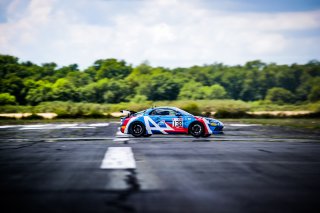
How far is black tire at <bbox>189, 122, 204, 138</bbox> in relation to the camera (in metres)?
18.1

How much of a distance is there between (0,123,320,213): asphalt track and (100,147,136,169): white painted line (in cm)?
12

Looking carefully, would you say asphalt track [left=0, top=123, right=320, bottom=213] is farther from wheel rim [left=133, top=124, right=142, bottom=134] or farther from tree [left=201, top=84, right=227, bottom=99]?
tree [left=201, top=84, right=227, bottom=99]

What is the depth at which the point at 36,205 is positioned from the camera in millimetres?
6113

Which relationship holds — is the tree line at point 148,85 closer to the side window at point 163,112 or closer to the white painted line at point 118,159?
the side window at point 163,112

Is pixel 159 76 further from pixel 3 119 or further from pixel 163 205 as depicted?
pixel 163 205

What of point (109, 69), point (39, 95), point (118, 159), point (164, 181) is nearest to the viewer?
point (164, 181)

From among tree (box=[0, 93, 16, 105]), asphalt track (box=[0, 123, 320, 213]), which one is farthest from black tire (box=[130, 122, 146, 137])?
tree (box=[0, 93, 16, 105])

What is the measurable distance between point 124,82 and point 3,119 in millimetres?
38314

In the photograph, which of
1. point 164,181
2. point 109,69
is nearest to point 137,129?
point 164,181

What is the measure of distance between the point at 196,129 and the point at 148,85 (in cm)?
5223

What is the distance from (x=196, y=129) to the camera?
18.1m

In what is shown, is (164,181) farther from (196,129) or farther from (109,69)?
(109,69)

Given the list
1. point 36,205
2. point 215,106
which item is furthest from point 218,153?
point 215,106

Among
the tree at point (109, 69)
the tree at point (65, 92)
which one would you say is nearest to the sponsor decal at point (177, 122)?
the tree at point (65, 92)
